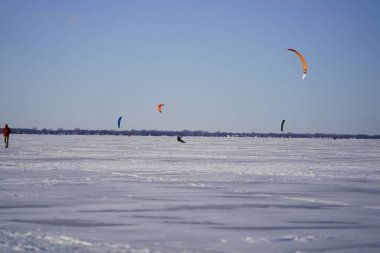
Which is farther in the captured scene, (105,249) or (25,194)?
(25,194)

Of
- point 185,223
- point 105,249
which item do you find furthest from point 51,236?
point 185,223

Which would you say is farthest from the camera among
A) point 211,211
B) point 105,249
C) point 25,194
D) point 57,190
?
point 57,190

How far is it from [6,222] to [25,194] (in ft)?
12.4

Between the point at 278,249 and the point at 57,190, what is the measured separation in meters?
7.36

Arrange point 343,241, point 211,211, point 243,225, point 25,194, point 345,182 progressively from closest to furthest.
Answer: point 343,241
point 243,225
point 211,211
point 25,194
point 345,182

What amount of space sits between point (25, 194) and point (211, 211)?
423 cm

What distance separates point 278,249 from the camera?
246 inches

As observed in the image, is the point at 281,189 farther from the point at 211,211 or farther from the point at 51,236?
the point at 51,236

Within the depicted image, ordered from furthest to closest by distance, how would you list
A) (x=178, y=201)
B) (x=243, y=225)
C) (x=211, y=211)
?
(x=178, y=201) → (x=211, y=211) → (x=243, y=225)

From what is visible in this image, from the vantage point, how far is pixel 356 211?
31.6 feet

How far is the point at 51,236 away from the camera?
Answer: 6.93m

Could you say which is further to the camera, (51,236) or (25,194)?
(25,194)

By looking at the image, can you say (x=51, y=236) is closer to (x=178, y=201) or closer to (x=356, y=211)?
(x=178, y=201)

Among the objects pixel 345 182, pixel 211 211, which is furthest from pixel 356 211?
pixel 345 182
